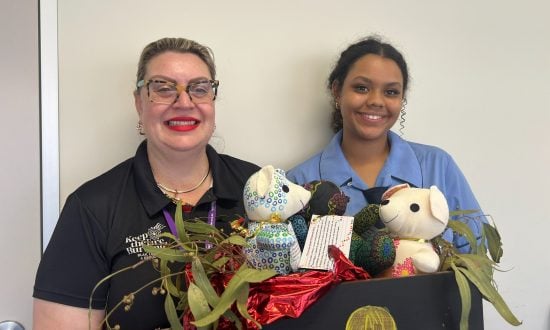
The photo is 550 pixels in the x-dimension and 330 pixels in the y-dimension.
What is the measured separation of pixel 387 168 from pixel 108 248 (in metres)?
0.76

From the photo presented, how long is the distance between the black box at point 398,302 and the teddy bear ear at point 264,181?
0.21 meters

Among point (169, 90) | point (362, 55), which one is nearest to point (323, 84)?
point (362, 55)

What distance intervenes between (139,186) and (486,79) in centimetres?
122

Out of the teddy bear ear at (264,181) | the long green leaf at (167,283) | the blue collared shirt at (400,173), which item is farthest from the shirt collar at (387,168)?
the long green leaf at (167,283)

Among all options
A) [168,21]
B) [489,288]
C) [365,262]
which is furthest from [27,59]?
[489,288]

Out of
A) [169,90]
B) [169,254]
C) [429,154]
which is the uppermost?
[169,90]

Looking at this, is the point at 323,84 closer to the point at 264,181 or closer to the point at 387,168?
the point at 387,168

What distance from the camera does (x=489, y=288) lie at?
738 mm

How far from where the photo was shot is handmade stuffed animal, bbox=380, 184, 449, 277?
81cm

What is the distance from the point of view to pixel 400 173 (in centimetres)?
125

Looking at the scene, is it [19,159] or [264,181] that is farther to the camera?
[19,159]

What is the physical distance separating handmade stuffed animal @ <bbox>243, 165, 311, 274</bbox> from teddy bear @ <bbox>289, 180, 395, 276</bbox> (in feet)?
0.12

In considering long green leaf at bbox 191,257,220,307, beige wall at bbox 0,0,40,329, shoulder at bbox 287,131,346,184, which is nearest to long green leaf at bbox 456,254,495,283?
long green leaf at bbox 191,257,220,307

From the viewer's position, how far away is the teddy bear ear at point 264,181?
0.81 m
